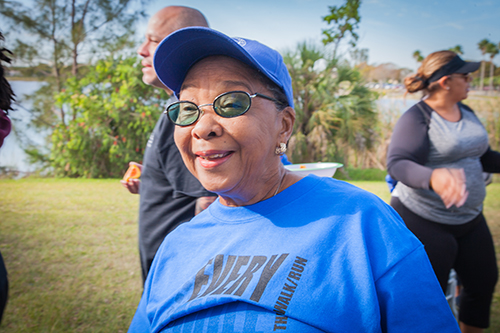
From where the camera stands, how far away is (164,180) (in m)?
2.30

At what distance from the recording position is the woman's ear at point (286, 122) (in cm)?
130

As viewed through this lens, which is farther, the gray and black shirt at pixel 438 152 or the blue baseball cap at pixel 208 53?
the gray and black shirt at pixel 438 152

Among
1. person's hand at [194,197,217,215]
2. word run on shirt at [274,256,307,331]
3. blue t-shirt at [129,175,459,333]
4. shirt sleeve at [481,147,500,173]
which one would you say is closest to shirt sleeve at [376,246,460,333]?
blue t-shirt at [129,175,459,333]

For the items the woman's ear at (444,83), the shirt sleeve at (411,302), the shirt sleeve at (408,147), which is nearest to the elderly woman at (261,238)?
the shirt sleeve at (411,302)

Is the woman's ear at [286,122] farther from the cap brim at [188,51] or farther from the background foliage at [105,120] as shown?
the background foliage at [105,120]

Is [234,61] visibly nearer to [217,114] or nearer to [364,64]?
[217,114]

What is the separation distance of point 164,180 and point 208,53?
4.20 ft

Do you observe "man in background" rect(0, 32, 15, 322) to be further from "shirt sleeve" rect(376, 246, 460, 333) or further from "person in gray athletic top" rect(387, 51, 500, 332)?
"person in gray athletic top" rect(387, 51, 500, 332)

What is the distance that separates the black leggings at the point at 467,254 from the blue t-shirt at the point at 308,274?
4.76 feet

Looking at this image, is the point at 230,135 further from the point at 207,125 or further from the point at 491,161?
the point at 491,161

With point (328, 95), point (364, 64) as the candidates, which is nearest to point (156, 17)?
point (328, 95)

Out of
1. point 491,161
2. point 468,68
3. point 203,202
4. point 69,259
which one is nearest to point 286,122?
point 203,202

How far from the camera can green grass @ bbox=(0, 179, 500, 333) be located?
3.34 meters

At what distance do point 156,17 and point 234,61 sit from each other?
1.52 metres
